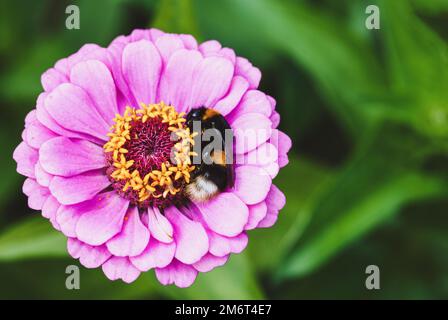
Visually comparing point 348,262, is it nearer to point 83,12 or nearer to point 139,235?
point 139,235

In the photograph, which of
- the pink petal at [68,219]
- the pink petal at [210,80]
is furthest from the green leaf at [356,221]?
the pink petal at [68,219]

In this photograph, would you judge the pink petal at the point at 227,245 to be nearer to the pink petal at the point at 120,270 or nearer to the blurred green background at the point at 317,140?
the pink petal at the point at 120,270

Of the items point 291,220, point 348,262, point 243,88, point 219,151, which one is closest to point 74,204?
point 219,151

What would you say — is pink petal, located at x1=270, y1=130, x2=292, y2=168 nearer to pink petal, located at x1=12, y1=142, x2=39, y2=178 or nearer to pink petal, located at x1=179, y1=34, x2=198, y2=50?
pink petal, located at x1=179, y1=34, x2=198, y2=50

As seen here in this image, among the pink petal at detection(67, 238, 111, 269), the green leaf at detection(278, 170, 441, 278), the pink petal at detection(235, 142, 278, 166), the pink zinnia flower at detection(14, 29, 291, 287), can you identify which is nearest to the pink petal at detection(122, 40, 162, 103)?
the pink zinnia flower at detection(14, 29, 291, 287)

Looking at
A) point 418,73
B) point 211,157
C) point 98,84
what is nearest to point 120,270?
point 211,157
